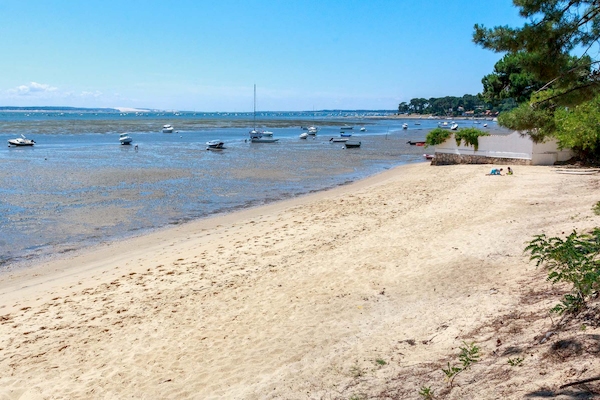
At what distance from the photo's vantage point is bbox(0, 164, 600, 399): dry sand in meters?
6.46

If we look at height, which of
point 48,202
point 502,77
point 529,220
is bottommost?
point 48,202

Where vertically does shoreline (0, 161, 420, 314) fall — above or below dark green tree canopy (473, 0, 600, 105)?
below

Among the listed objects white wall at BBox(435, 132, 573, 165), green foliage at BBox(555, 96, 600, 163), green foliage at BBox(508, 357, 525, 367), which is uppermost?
green foliage at BBox(555, 96, 600, 163)

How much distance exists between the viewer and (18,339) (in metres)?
8.68

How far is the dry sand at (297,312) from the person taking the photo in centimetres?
646

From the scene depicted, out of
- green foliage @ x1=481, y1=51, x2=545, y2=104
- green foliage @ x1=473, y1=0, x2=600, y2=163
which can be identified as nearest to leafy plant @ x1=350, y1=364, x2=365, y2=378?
green foliage @ x1=473, y1=0, x2=600, y2=163

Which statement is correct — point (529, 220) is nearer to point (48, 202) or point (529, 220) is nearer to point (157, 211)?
point (157, 211)

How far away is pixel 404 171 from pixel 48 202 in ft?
71.2

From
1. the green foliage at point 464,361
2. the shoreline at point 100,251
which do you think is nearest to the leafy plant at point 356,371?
the green foliage at point 464,361

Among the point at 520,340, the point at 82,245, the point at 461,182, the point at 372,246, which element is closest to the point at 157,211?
the point at 82,245

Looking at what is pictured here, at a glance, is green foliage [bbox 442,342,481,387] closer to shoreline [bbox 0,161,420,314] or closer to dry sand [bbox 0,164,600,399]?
dry sand [bbox 0,164,600,399]

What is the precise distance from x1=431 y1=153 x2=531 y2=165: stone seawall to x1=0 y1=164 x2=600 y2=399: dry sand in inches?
513

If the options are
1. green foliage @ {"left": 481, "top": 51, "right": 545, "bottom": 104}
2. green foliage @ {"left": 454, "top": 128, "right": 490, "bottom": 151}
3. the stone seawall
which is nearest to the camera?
the stone seawall

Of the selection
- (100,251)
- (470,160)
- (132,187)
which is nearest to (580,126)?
(470,160)
